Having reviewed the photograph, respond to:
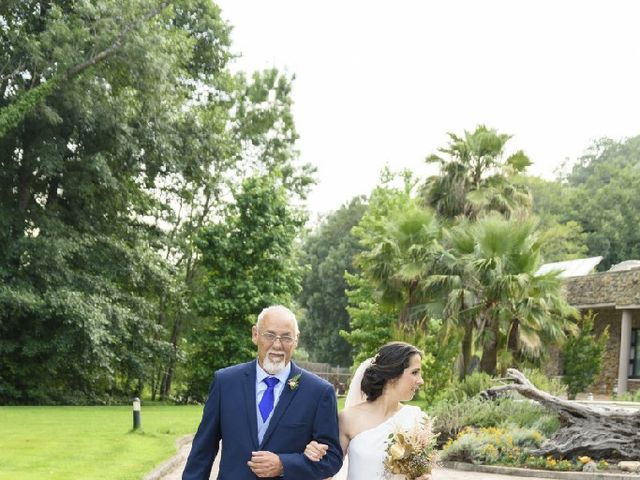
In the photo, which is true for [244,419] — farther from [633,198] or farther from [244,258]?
[633,198]

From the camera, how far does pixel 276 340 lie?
5.10 m

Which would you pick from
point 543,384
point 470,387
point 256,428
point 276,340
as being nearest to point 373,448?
point 256,428

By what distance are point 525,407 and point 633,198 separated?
46.0 metres

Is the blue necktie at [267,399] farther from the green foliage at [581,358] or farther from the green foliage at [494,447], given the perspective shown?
the green foliage at [581,358]

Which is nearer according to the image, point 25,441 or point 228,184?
point 25,441

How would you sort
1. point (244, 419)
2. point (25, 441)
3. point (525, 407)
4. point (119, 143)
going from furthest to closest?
point (119, 143), point (525, 407), point (25, 441), point (244, 419)

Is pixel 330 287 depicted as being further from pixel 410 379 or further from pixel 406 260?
pixel 410 379

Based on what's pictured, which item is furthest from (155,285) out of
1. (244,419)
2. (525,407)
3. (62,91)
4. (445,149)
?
(244,419)

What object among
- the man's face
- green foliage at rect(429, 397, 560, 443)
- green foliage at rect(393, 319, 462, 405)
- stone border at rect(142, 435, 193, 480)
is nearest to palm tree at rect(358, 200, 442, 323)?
green foliage at rect(393, 319, 462, 405)

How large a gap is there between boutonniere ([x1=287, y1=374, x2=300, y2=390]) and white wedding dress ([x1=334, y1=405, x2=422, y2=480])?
89 centimetres

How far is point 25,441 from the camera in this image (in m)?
18.7

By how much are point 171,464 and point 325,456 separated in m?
11.7

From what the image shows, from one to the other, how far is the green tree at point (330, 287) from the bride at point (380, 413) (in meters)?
62.9

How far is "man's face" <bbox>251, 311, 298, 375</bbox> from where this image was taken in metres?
5.09
